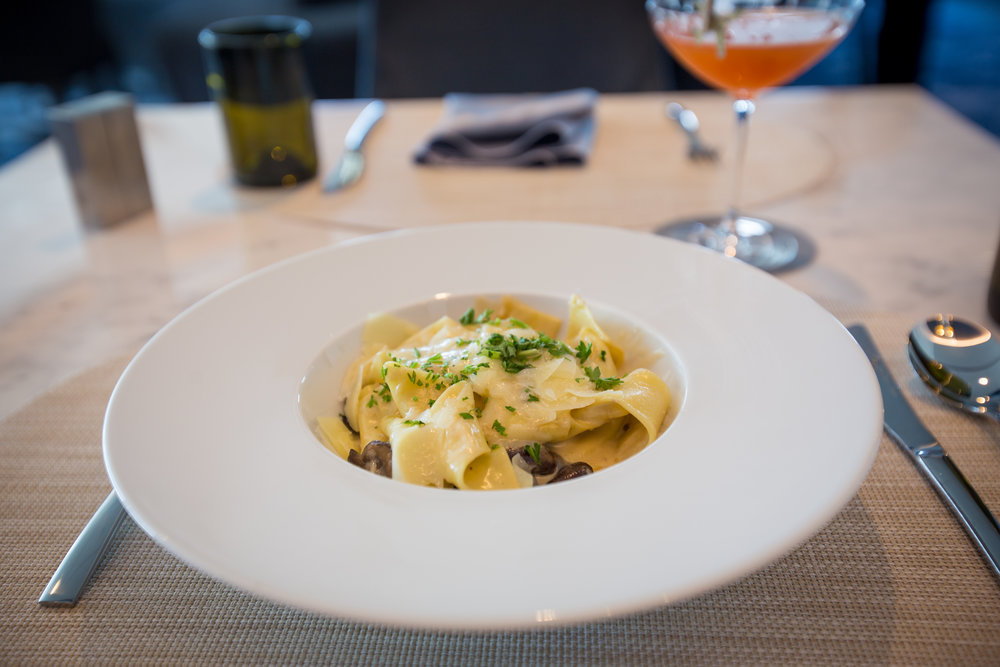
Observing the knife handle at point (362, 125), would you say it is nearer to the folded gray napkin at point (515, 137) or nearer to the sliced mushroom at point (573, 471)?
the folded gray napkin at point (515, 137)

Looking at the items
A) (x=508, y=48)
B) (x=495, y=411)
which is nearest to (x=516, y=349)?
(x=495, y=411)

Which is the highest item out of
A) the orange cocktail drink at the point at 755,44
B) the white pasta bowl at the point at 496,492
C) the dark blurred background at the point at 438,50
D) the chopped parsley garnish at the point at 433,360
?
the orange cocktail drink at the point at 755,44

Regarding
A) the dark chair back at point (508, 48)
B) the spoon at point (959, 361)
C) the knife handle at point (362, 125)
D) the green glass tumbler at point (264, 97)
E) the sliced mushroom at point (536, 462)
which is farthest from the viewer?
the dark chair back at point (508, 48)

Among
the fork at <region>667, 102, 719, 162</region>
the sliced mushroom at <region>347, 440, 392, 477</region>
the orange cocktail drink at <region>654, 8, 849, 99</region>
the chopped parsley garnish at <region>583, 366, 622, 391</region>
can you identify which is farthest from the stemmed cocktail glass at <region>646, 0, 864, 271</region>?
the sliced mushroom at <region>347, 440, 392, 477</region>

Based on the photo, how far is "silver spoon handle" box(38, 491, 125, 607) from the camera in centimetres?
65

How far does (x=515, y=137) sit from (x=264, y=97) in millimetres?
567

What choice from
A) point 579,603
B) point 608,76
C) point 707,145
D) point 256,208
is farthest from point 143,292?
point 608,76

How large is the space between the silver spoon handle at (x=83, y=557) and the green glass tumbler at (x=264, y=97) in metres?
1.02

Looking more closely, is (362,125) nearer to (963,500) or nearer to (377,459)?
(377,459)

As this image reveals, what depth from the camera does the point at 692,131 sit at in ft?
5.94

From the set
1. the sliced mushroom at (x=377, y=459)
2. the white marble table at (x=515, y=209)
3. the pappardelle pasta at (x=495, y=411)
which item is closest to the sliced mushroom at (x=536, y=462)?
the pappardelle pasta at (x=495, y=411)

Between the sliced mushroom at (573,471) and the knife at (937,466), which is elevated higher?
the sliced mushroom at (573,471)

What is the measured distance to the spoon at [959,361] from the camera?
0.88 metres

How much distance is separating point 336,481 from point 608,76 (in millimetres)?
2305
